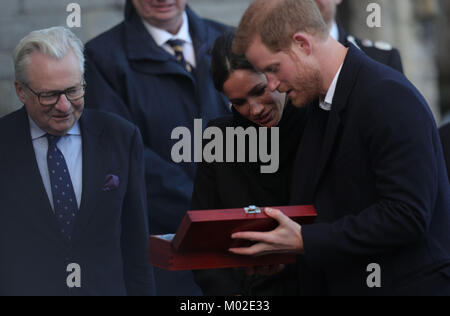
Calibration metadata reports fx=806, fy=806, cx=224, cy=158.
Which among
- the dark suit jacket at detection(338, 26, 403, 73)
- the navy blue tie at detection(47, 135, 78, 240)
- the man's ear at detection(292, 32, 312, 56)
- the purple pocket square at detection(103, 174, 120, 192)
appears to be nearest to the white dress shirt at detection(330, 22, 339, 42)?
the dark suit jacket at detection(338, 26, 403, 73)

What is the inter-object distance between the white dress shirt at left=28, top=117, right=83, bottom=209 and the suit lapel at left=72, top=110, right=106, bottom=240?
0.02 meters

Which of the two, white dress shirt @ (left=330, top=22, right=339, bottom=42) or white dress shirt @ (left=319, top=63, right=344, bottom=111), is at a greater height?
white dress shirt @ (left=330, top=22, right=339, bottom=42)

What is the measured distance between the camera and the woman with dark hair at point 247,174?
2.92 meters

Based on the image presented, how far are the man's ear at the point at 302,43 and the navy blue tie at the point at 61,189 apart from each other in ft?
2.98

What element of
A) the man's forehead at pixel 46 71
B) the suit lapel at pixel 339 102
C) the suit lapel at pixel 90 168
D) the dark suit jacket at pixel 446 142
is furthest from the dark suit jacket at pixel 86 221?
the dark suit jacket at pixel 446 142

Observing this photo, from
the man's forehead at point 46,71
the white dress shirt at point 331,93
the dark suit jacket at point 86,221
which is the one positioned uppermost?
the man's forehead at point 46,71

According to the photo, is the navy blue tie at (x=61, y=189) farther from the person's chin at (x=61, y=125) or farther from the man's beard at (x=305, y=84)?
the man's beard at (x=305, y=84)

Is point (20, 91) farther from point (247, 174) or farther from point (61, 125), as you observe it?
point (247, 174)

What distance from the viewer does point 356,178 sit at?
258 cm

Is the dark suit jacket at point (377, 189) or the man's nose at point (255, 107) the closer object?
the dark suit jacket at point (377, 189)

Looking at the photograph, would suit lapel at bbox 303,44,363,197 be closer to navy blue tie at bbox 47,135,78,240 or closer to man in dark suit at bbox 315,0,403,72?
navy blue tie at bbox 47,135,78,240

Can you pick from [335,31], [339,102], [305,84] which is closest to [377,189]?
[339,102]

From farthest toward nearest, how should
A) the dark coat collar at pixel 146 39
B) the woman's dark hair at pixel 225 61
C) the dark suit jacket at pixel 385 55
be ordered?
the dark suit jacket at pixel 385 55 < the dark coat collar at pixel 146 39 < the woman's dark hair at pixel 225 61

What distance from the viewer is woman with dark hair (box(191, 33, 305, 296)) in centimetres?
292
